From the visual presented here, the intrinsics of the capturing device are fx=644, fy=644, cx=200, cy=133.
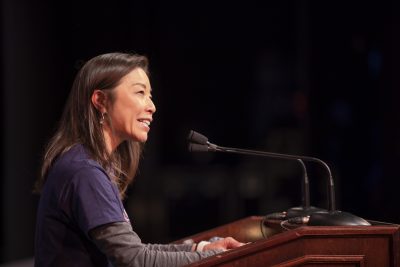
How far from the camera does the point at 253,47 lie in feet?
17.9

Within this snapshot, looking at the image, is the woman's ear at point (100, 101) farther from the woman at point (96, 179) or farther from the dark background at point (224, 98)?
the dark background at point (224, 98)

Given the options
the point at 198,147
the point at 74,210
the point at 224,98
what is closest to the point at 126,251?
the point at 74,210

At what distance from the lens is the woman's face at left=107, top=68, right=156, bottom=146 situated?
1.83 meters

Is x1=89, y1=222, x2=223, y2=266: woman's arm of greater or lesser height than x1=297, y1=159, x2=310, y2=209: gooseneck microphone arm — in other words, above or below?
below

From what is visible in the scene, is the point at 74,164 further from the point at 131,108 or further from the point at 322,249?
the point at 322,249

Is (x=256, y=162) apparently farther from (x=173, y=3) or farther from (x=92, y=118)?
(x=92, y=118)

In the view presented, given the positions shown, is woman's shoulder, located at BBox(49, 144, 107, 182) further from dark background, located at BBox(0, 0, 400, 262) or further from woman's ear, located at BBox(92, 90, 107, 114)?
dark background, located at BBox(0, 0, 400, 262)

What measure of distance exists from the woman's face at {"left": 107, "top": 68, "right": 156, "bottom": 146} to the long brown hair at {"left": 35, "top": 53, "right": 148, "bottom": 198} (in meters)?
0.02

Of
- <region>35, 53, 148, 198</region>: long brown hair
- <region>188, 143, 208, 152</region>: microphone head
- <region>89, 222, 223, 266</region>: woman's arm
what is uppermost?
<region>35, 53, 148, 198</region>: long brown hair

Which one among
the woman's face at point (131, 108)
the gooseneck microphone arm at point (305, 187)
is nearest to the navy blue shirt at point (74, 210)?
the woman's face at point (131, 108)

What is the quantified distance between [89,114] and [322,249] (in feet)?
2.48

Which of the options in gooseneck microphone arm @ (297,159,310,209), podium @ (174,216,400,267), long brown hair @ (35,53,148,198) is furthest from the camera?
gooseneck microphone arm @ (297,159,310,209)

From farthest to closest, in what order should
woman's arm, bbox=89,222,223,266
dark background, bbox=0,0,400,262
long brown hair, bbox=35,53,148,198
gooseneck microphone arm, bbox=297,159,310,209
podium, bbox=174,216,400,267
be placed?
dark background, bbox=0,0,400,262 < gooseneck microphone arm, bbox=297,159,310,209 < long brown hair, bbox=35,53,148,198 < woman's arm, bbox=89,222,223,266 < podium, bbox=174,216,400,267

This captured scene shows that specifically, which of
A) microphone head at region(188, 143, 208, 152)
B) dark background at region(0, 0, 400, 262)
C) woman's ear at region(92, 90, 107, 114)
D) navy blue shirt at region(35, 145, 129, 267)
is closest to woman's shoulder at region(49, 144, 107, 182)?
navy blue shirt at region(35, 145, 129, 267)
